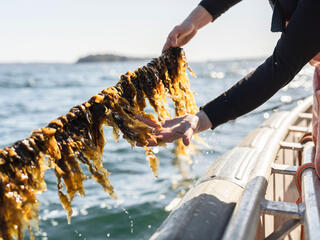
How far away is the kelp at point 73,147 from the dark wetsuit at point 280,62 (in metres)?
0.45

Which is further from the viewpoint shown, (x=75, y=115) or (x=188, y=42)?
(x=188, y=42)

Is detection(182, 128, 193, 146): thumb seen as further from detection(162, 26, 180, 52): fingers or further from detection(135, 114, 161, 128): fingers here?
detection(162, 26, 180, 52): fingers

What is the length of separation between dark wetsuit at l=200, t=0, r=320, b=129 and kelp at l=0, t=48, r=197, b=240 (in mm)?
446

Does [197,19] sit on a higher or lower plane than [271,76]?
higher

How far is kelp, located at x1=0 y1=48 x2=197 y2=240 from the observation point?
1598 millimetres

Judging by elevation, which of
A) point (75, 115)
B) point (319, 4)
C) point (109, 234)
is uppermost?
point (319, 4)

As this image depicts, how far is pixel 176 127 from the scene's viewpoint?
6.50 feet

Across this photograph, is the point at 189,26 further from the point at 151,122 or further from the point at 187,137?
the point at 187,137

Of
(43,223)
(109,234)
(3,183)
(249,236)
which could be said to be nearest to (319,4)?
(249,236)

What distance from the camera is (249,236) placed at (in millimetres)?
1604

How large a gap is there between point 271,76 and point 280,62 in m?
0.09

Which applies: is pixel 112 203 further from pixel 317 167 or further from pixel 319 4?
pixel 319 4

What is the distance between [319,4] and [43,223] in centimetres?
464

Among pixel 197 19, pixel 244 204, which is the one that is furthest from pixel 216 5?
pixel 244 204
